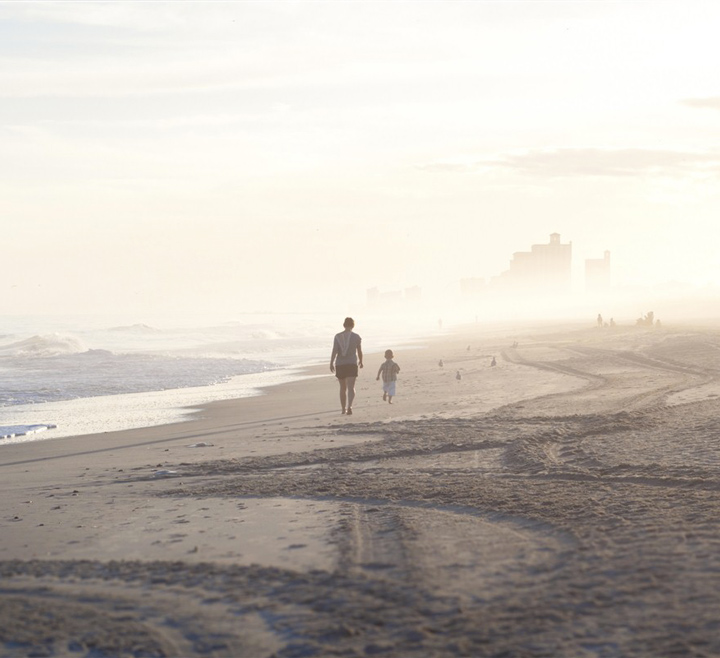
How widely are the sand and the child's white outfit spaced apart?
12.0 ft

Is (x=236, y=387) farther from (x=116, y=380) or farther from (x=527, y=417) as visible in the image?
(x=527, y=417)

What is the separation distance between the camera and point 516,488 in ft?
28.7

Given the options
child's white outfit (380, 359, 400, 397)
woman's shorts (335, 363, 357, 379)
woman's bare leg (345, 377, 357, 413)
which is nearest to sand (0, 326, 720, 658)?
woman's shorts (335, 363, 357, 379)

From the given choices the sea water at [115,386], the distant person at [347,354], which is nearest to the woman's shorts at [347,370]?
the distant person at [347,354]

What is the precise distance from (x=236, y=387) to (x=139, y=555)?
64.6 ft

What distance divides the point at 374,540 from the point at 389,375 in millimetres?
11657

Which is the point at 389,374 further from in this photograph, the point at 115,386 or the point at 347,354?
the point at 115,386

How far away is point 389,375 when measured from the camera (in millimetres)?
18469

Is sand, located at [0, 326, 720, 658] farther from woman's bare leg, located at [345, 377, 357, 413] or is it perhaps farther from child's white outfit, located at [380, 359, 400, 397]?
child's white outfit, located at [380, 359, 400, 397]

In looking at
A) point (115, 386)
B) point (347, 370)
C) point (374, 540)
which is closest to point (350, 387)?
point (347, 370)

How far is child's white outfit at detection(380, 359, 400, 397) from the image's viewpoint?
18.4 m

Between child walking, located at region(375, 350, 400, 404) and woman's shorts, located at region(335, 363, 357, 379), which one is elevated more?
woman's shorts, located at region(335, 363, 357, 379)

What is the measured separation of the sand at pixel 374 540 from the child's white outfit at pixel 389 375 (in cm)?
366

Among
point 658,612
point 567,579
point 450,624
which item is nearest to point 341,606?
point 450,624
